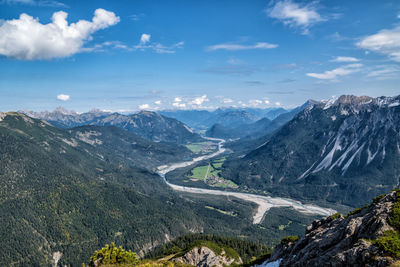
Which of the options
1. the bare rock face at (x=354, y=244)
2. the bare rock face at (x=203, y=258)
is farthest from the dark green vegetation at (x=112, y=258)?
the bare rock face at (x=354, y=244)

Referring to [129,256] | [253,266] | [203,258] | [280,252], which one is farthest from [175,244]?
[280,252]

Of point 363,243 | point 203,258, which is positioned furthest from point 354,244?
point 203,258

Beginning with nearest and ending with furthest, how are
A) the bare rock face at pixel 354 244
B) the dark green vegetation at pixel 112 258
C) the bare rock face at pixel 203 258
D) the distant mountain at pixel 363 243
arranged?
1. the distant mountain at pixel 363 243
2. the bare rock face at pixel 354 244
3. the dark green vegetation at pixel 112 258
4. the bare rock face at pixel 203 258

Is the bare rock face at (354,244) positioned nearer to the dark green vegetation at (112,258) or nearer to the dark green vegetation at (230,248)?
the dark green vegetation at (112,258)

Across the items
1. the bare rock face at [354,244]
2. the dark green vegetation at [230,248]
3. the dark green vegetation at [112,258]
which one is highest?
the bare rock face at [354,244]

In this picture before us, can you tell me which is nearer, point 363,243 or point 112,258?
point 363,243

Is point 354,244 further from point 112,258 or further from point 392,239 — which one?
point 112,258
